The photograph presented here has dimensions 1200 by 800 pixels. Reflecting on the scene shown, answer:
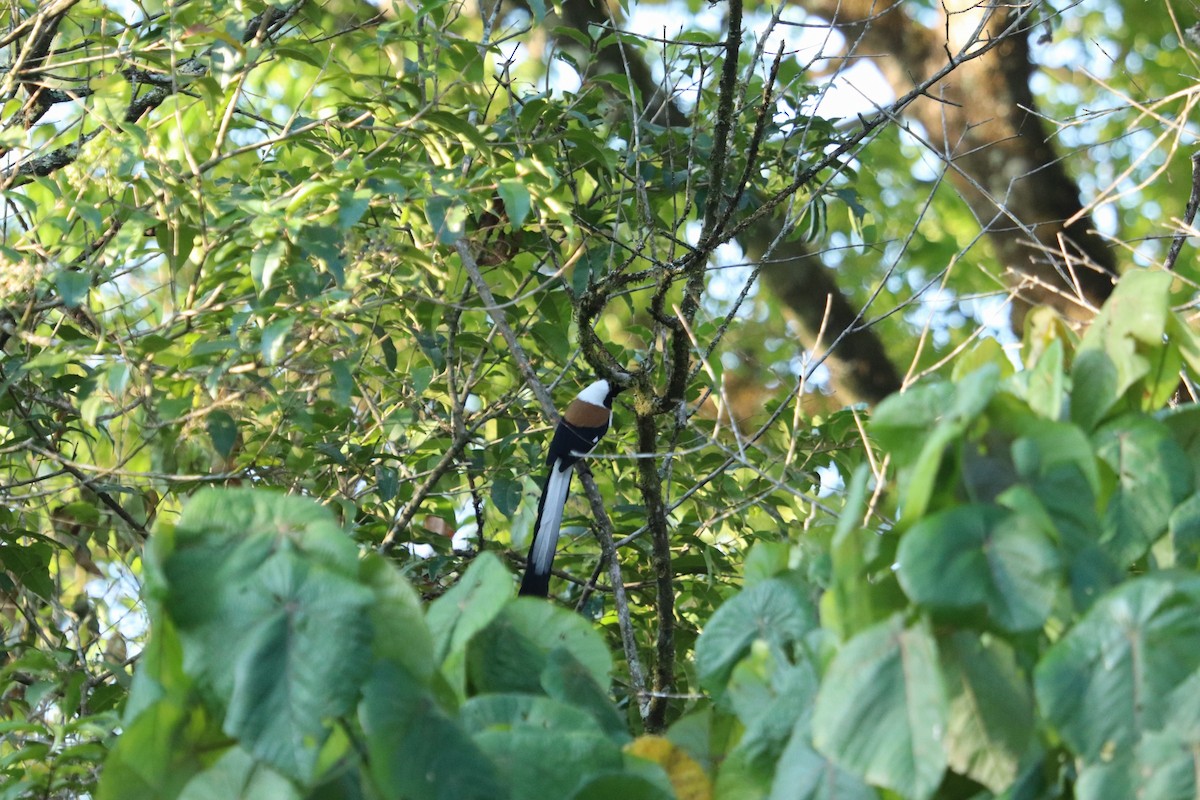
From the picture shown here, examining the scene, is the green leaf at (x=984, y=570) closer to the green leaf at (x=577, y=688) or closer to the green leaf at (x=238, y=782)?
the green leaf at (x=577, y=688)

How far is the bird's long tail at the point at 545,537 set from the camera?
3219 mm

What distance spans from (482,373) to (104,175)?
4.07 ft

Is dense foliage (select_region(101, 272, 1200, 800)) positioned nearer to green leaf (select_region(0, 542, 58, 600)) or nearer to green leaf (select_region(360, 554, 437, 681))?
green leaf (select_region(360, 554, 437, 681))

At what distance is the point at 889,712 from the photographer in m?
1.02

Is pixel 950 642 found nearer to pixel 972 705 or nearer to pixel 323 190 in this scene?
pixel 972 705

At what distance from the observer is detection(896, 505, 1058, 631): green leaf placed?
40.4 inches

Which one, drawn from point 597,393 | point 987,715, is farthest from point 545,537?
point 987,715

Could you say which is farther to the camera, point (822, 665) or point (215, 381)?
point (215, 381)

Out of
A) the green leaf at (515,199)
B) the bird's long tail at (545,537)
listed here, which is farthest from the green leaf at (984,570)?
the bird's long tail at (545,537)

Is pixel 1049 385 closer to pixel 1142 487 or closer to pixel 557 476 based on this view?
pixel 1142 487

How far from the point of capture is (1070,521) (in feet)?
3.65

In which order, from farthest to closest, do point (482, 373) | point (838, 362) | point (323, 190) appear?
point (838, 362), point (482, 373), point (323, 190)

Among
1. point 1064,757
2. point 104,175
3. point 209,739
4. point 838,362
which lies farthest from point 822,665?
point 838,362

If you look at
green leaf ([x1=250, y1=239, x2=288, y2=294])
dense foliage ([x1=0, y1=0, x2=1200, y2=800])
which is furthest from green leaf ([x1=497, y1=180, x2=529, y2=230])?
green leaf ([x1=250, y1=239, x2=288, y2=294])
